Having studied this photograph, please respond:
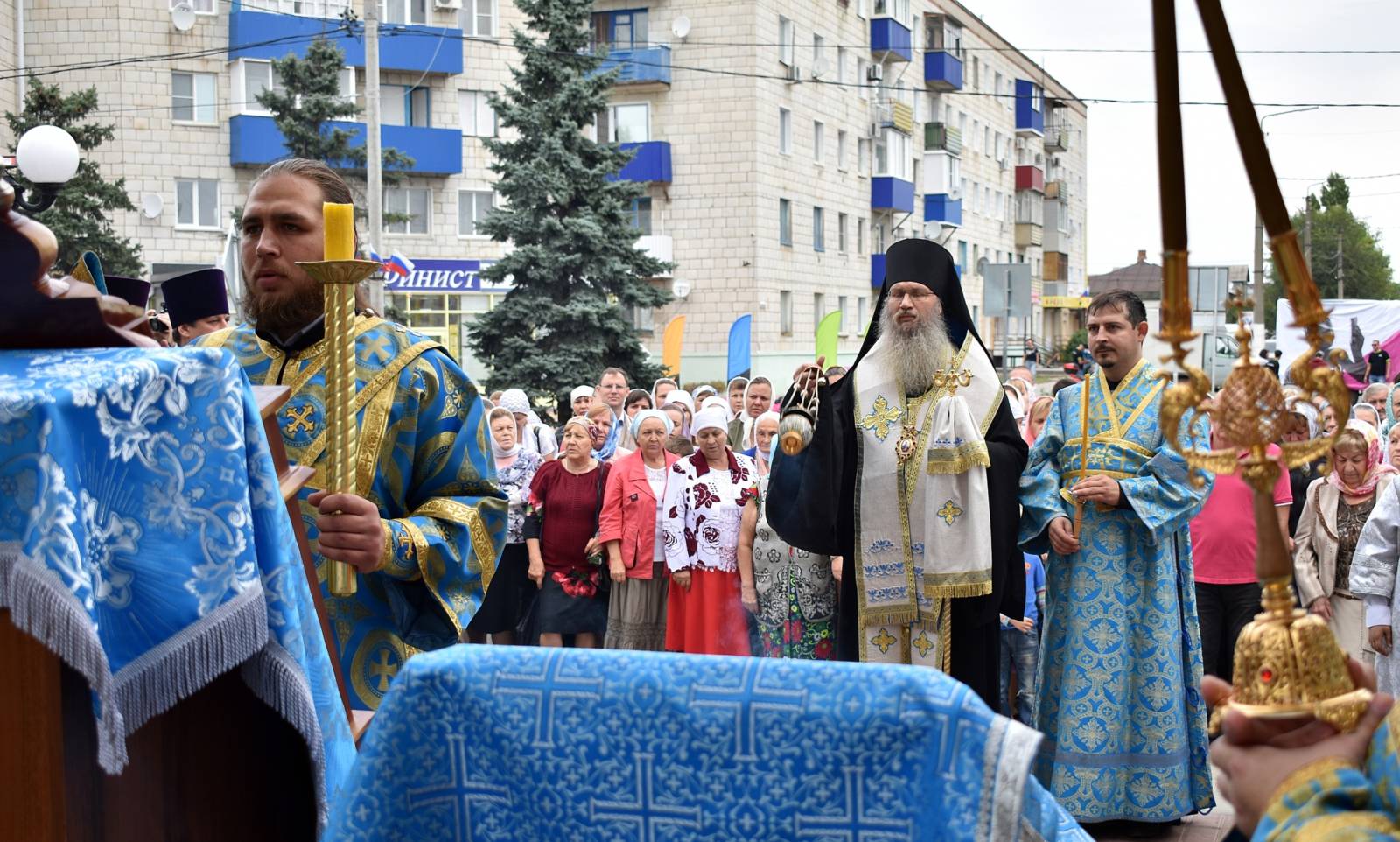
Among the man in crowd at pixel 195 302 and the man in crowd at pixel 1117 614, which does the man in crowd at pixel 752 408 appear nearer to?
the man in crowd at pixel 1117 614

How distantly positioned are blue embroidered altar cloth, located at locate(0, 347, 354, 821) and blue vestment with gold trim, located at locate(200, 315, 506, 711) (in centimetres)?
79

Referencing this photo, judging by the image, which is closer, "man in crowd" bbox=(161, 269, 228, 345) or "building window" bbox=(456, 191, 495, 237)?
"man in crowd" bbox=(161, 269, 228, 345)

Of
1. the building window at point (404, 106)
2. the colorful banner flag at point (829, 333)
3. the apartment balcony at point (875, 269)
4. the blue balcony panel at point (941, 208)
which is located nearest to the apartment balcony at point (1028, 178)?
the blue balcony panel at point (941, 208)

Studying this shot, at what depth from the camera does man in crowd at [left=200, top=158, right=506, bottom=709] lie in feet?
10.6

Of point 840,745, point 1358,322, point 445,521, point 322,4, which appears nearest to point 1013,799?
point 840,745

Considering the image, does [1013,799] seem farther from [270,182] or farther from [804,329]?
[804,329]

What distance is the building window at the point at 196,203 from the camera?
3209 centimetres

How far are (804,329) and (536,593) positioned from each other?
30261 millimetres

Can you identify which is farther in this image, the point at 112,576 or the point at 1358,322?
the point at 1358,322

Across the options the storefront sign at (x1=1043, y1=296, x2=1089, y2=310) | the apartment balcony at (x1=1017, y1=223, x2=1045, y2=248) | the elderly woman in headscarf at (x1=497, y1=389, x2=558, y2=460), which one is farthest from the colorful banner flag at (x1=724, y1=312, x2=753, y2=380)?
the storefront sign at (x1=1043, y1=296, x2=1089, y2=310)

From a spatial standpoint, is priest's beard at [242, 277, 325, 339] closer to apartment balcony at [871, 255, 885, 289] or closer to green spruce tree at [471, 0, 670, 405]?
green spruce tree at [471, 0, 670, 405]

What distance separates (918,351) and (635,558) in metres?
3.56

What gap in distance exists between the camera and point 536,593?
387 inches

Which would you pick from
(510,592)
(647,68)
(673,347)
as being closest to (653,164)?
(647,68)
